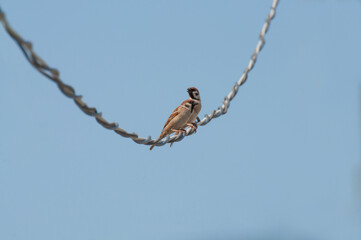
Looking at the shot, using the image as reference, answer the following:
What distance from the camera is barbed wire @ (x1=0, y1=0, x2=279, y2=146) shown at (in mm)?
4512

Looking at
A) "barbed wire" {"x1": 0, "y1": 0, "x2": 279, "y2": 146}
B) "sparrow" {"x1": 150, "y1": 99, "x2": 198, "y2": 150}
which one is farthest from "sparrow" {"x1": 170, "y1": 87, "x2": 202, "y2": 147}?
"barbed wire" {"x1": 0, "y1": 0, "x2": 279, "y2": 146}

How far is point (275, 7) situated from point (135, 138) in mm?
2411

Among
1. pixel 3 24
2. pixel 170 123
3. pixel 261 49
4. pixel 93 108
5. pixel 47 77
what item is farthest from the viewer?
pixel 170 123

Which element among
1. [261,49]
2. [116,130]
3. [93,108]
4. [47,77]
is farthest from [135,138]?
[261,49]

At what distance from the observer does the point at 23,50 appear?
4555 millimetres

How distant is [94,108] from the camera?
17.3 feet

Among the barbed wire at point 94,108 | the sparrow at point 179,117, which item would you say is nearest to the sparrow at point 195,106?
the sparrow at point 179,117

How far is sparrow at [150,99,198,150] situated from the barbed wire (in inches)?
26.3

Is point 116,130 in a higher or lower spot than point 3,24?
lower

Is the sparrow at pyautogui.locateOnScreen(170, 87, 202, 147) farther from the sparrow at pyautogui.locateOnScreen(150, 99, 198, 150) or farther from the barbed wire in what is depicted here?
the barbed wire

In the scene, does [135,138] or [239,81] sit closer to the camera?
[135,138]

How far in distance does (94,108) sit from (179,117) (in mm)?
3657

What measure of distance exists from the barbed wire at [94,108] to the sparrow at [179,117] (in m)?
0.67

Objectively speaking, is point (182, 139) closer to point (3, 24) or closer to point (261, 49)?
point (261, 49)
